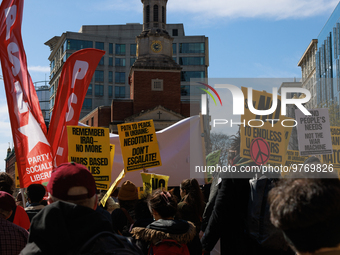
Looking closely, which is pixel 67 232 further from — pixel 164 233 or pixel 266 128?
pixel 266 128

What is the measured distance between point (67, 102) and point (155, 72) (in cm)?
4050

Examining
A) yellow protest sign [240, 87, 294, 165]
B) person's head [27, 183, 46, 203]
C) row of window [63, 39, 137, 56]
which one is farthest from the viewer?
row of window [63, 39, 137, 56]

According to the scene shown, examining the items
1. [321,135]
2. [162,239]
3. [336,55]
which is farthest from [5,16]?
[336,55]

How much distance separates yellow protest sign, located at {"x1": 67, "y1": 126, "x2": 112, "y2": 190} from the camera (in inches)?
314

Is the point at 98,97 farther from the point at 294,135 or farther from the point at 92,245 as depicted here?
the point at 92,245

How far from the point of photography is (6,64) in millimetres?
6855

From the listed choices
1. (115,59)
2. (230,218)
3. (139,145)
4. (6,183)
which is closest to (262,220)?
(230,218)

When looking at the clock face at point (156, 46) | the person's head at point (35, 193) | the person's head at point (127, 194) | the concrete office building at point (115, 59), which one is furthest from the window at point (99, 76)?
the person's head at point (35, 193)

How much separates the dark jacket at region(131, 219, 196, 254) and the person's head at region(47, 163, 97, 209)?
1.66 meters

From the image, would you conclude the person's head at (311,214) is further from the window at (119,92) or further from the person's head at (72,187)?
the window at (119,92)

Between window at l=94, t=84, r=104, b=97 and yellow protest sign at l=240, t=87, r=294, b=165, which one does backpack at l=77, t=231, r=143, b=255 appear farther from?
window at l=94, t=84, r=104, b=97

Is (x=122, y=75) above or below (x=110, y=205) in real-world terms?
above

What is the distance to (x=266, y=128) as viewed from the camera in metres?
5.80

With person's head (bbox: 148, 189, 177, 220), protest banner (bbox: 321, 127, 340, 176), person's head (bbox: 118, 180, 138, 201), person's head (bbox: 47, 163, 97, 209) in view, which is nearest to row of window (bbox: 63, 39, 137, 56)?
protest banner (bbox: 321, 127, 340, 176)
